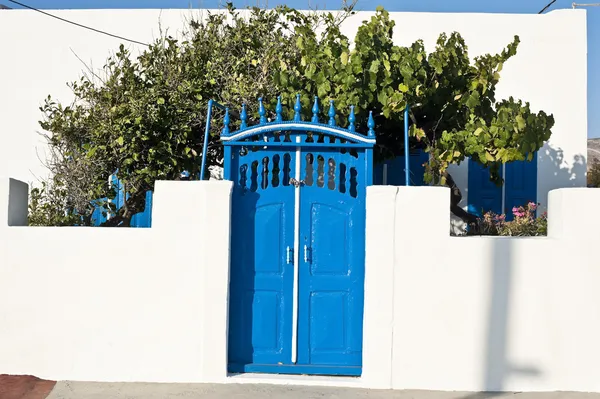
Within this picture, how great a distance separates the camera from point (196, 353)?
6164mm

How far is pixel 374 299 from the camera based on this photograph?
6.04 m

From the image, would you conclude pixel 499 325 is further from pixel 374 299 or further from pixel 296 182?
pixel 296 182

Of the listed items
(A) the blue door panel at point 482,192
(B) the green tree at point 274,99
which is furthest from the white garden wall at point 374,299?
(A) the blue door panel at point 482,192

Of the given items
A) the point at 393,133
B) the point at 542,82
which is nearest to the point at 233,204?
the point at 393,133

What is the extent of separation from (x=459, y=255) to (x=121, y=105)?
3924mm

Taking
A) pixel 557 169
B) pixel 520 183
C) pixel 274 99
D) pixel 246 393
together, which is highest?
pixel 274 99

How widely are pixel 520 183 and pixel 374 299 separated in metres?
4.61

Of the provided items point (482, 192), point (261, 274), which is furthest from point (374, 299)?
point (482, 192)

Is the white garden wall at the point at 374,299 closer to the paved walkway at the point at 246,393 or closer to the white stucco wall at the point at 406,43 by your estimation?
the paved walkway at the point at 246,393

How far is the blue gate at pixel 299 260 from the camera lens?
6.23m

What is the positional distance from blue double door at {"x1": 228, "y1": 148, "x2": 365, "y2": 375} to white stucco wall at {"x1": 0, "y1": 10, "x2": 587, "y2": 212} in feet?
12.9

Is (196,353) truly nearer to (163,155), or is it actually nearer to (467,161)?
(163,155)

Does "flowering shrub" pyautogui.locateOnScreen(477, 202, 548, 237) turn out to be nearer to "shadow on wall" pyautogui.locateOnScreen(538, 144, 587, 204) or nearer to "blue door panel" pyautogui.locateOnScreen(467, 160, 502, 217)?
"blue door panel" pyautogui.locateOnScreen(467, 160, 502, 217)

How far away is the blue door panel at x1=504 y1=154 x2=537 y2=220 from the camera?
381 inches
